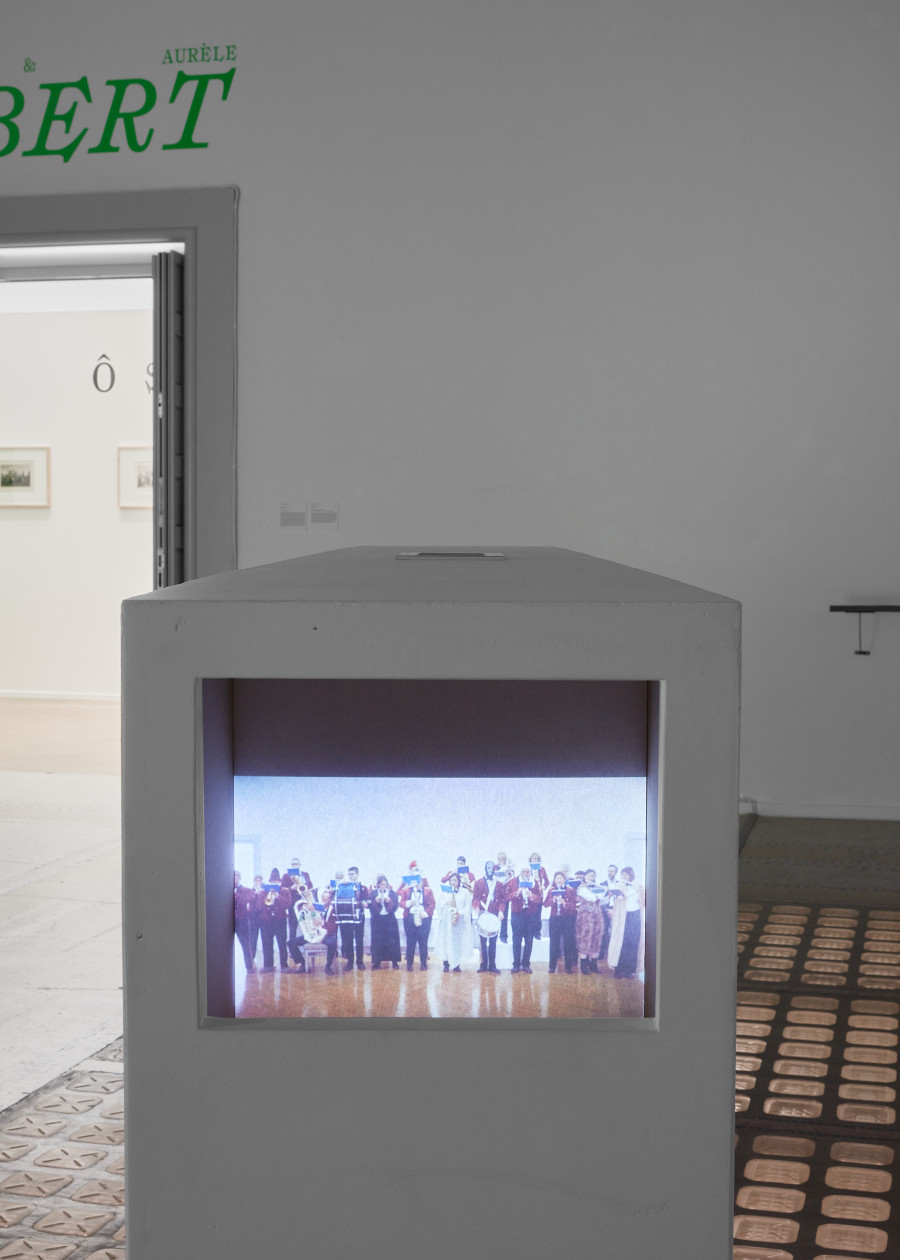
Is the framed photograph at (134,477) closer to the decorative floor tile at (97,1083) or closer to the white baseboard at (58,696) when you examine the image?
the white baseboard at (58,696)

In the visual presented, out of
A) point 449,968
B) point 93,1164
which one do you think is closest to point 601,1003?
point 449,968

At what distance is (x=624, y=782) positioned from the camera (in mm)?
1280

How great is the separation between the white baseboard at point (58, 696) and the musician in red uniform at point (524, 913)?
8.68 metres

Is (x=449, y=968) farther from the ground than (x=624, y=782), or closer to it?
closer to it

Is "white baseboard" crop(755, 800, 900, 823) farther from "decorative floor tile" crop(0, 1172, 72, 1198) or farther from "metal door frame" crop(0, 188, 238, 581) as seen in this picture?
"decorative floor tile" crop(0, 1172, 72, 1198)

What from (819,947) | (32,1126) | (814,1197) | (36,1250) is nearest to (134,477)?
(819,947)

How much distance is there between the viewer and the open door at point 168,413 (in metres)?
4.91

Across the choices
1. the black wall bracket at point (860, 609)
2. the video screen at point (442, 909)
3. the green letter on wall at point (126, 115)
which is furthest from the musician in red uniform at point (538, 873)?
the green letter on wall at point (126, 115)

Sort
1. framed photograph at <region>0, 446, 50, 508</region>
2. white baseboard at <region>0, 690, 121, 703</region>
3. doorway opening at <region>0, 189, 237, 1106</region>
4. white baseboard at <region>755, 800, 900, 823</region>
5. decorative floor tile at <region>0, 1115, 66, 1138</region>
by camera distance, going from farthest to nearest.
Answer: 1. framed photograph at <region>0, 446, 50, 508</region>
2. white baseboard at <region>0, 690, 121, 703</region>
3. white baseboard at <region>755, 800, 900, 823</region>
4. doorway opening at <region>0, 189, 237, 1106</region>
5. decorative floor tile at <region>0, 1115, 66, 1138</region>

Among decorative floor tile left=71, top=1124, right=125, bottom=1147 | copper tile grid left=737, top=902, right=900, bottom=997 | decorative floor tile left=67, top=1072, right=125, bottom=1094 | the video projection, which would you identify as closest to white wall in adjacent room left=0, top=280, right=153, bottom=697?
copper tile grid left=737, top=902, right=900, bottom=997

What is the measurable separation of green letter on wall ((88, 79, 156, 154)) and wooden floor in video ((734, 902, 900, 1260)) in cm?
374

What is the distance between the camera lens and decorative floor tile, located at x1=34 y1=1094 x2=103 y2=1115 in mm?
2240

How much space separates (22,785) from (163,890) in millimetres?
5152

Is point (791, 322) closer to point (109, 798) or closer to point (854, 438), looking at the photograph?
point (854, 438)
